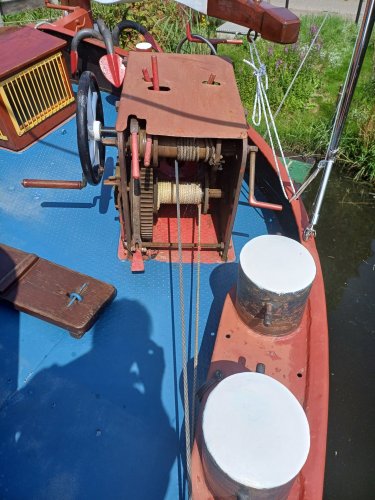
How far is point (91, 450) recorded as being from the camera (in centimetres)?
223

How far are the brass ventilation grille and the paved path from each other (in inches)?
301

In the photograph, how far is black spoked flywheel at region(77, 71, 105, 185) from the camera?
2467mm

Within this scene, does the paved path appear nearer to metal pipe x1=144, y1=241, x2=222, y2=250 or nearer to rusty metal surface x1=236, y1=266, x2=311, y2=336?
metal pipe x1=144, y1=241, x2=222, y2=250

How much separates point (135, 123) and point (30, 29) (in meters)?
2.90

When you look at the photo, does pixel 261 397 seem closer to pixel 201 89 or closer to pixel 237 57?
pixel 201 89

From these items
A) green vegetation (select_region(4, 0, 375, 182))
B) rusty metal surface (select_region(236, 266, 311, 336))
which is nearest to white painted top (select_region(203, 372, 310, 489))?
rusty metal surface (select_region(236, 266, 311, 336))

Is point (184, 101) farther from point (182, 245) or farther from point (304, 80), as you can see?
point (304, 80)

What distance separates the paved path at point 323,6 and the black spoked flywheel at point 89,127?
882cm

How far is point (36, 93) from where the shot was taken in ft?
13.5

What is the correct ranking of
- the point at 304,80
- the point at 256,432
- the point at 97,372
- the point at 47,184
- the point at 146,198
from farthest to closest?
the point at 304,80, the point at 47,184, the point at 146,198, the point at 97,372, the point at 256,432

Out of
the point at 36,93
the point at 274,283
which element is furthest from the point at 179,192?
the point at 36,93

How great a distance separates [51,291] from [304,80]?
6317 millimetres

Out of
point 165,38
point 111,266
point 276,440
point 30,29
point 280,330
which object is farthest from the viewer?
point 165,38

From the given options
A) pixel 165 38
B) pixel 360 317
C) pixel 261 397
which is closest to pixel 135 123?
pixel 261 397
